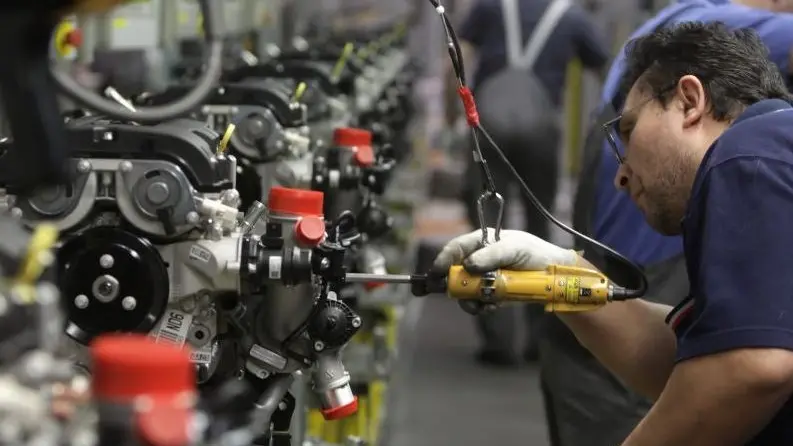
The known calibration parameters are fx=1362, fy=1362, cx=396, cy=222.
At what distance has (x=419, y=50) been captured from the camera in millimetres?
9805

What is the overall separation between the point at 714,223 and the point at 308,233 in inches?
23.9

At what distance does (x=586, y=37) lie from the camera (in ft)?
18.9

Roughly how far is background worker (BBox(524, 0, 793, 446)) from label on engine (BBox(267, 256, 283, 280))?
1.17m

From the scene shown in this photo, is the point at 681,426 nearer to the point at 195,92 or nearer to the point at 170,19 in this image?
the point at 195,92

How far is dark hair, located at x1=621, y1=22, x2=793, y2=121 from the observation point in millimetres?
2230

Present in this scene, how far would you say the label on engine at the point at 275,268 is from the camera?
202 centimetres

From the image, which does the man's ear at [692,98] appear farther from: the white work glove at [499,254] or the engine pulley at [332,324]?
the engine pulley at [332,324]

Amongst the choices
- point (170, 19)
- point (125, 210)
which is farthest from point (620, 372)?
point (170, 19)

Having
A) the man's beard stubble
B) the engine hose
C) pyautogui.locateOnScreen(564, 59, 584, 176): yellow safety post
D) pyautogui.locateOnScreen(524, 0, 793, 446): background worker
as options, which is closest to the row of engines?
the engine hose

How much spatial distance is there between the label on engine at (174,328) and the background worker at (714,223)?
46cm

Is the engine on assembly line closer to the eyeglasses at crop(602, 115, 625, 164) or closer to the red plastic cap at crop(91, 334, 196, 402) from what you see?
the eyeglasses at crop(602, 115, 625, 164)

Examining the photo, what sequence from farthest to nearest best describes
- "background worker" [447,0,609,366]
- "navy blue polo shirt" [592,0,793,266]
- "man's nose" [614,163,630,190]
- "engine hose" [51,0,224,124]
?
1. "background worker" [447,0,609,366]
2. "navy blue polo shirt" [592,0,793,266]
3. "man's nose" [614,163,630,190]
4. "engine hose" [51,0,224,124]

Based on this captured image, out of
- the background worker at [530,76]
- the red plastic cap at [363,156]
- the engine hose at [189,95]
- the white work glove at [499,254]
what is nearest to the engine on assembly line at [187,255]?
the white work glove at [499,254]

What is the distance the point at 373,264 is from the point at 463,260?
845 mm
